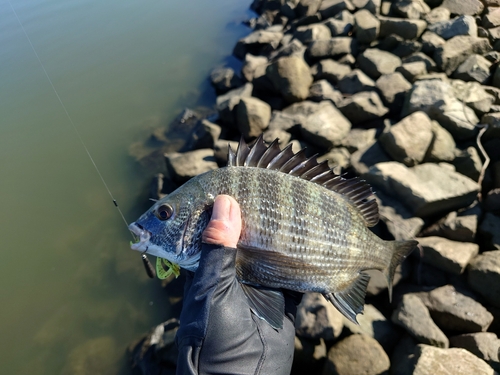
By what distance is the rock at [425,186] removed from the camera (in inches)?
141

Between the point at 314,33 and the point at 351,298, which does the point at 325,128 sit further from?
the point at 314,33

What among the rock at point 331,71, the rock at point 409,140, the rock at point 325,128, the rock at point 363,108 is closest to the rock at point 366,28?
the rock at point 331,71

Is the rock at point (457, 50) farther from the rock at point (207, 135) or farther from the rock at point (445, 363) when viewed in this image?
the rock at point (445, 363)

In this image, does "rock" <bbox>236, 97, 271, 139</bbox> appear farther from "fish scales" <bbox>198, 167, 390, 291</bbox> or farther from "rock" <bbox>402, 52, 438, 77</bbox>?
"fish scales" <bbox>198, 167, 390, 291</bbox>

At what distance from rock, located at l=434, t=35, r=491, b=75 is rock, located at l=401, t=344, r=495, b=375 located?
15.3 ft

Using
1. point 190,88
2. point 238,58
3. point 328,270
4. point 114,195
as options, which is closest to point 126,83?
point 190,88

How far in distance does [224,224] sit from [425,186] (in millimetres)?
2836

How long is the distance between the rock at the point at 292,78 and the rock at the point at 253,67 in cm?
129

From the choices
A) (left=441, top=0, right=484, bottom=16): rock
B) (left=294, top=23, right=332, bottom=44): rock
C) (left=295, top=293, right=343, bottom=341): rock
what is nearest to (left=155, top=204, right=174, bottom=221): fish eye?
(left=295, top=293, right=343, bottom=341): rock

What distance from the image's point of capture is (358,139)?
15.8ft

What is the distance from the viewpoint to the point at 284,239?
6.82ft

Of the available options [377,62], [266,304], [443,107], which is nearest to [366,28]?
[377,62]

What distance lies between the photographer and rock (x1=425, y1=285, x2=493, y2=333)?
2994 mm

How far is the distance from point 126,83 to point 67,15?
658 centimetres
